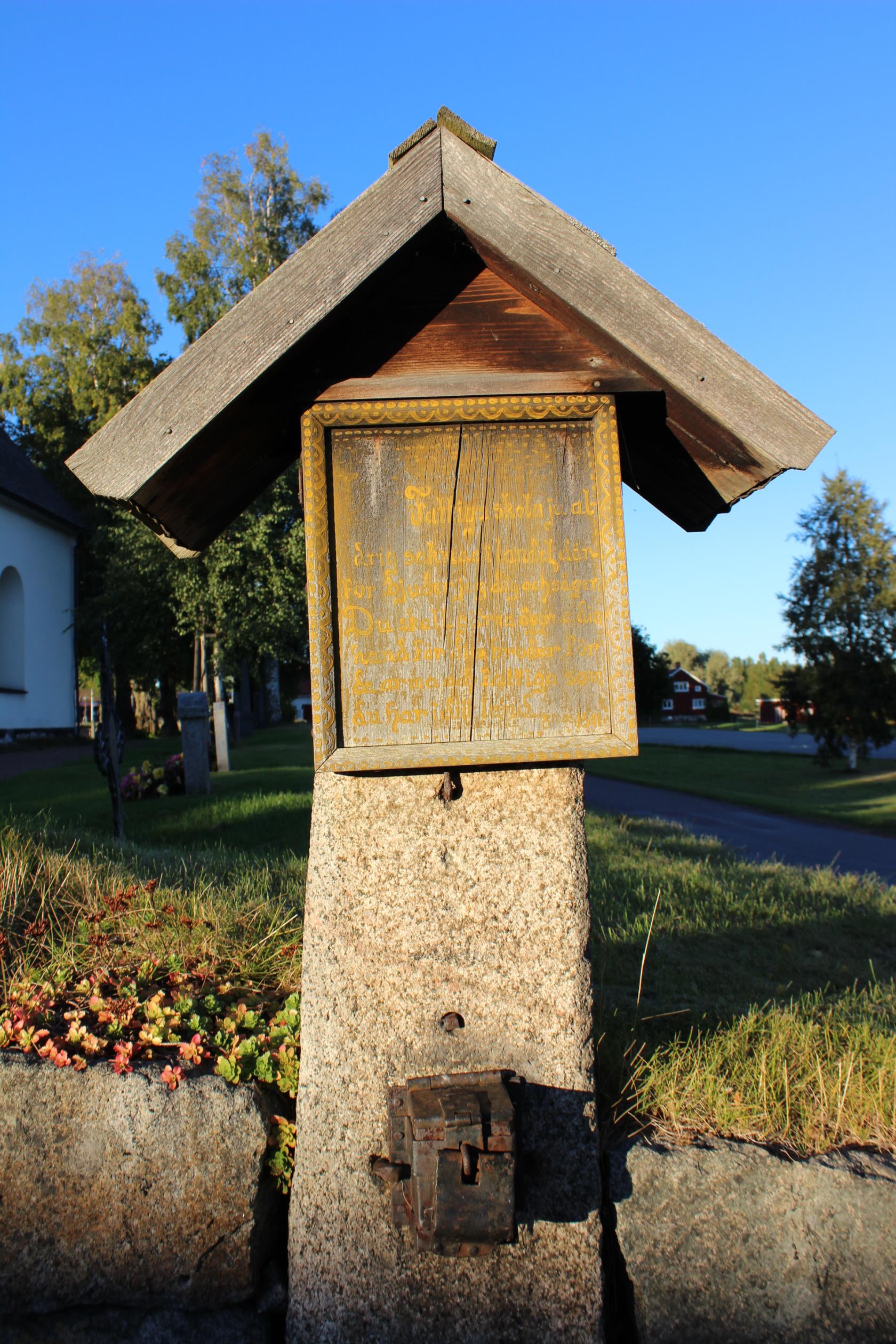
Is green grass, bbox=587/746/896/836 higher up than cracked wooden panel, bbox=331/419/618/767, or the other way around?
cracked wooden panel, bbox=331/419/618/767

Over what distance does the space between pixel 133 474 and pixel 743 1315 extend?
2.51 meters

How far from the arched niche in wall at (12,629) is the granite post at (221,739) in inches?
390

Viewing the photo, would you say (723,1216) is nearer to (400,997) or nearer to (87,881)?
(400,997)

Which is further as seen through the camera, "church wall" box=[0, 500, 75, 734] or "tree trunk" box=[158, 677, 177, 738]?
"tree trunk" box=[158, 677, 177, 738]

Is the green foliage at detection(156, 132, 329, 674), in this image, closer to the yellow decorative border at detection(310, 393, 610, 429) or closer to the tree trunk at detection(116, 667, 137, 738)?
the tree trunk at detection(116, 667, 137, 738)

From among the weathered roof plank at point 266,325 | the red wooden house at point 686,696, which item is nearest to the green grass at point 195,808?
the weathered roof plank at point 266,325

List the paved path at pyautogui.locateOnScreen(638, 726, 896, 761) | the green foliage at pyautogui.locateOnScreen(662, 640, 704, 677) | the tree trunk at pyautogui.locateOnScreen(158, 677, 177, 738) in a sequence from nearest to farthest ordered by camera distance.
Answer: the tree trunk at pyautogui.locateOnScreen(158, 677, 177, 738), the paved path at pyautogui.locateOnScreen(638, 726, 896, 761), the green foliage at pyautogui.locateOnScreen(662, 640, 704, 677)

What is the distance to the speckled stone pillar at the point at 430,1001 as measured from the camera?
88.9 inches

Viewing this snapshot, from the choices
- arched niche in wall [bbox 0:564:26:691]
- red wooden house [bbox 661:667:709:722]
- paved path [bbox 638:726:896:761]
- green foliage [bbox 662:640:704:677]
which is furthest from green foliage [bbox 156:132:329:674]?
green foliage [bbox 662:640:704:677]

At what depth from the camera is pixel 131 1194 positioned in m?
2.37

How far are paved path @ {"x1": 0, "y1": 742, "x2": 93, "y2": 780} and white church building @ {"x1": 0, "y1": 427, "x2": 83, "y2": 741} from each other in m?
0.68

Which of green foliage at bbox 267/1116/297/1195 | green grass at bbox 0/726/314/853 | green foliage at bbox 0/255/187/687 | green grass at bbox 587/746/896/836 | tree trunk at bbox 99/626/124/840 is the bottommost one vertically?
green grass at bbox 587/746/896/836

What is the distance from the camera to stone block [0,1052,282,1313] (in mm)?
2352

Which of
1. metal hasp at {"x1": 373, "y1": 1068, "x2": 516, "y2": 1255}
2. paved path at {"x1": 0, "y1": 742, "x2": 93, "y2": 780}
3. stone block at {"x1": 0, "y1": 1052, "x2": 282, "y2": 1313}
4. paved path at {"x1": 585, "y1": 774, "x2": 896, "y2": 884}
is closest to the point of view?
metal hasp at {"x1": 373, "y1": 1068, "x2": 516, "y2": 1255}
